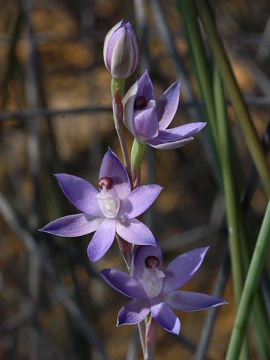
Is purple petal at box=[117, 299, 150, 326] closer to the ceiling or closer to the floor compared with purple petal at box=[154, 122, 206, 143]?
closer to the floor

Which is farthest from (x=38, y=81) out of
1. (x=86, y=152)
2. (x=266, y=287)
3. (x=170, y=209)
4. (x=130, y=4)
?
(x=86, y=152)

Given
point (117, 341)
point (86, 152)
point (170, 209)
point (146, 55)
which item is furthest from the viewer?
point (86, 152)

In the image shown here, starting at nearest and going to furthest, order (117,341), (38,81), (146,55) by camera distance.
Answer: (146,55) < (38,81) < (117,341)

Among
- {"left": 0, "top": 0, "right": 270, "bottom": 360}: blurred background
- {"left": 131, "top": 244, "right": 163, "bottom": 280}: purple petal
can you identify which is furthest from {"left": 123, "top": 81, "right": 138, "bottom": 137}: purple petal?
{"left": 0, "top": 0, "right": 270, "bottom": 360}: blurred background

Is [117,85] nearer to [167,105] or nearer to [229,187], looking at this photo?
[167,105]

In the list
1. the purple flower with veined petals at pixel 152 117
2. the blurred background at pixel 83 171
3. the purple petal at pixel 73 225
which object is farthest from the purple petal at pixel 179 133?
the blurred background at pixel 83 171

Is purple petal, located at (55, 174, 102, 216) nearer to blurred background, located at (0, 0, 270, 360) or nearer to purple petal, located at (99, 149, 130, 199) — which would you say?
purple petal, located at (99, 149, 130, 199)

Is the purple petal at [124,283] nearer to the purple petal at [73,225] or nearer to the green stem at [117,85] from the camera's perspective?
the purple petal at [73,225]

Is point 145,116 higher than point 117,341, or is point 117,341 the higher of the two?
point 145,116

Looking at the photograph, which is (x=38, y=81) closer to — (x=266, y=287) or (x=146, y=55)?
(x=146, y=55)

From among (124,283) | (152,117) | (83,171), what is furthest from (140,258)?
(83,171)
